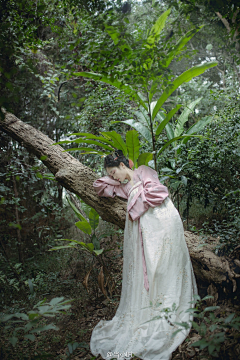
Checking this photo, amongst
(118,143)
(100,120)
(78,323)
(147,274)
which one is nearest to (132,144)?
(118,143)

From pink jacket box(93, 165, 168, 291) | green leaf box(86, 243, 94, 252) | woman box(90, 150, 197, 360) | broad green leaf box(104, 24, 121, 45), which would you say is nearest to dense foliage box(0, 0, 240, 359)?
broad green leaf box(104, 24, 121, 45)

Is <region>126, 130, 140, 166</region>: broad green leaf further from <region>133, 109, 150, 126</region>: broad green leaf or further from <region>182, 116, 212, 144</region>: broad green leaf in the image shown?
<region>182, 116, 212, 144</region>: broad green leaf

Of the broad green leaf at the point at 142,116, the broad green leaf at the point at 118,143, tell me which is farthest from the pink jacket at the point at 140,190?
the broad green leaf at the point at 142,116

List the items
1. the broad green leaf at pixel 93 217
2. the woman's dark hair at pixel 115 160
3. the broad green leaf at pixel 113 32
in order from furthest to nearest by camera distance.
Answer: the broad green leaf at pixel 93 217
the woman's dark hair at pixel 115 160
the broad green leaf at pixel 113 32

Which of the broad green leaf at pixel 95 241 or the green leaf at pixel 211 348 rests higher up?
the broad green leaf at pixel 95 241

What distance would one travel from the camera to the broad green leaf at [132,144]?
2.17m

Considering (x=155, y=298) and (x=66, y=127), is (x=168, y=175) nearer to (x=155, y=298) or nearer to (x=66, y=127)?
(x=155, y=298)

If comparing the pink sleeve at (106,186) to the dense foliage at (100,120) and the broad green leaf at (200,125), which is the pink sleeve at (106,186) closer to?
the dense foliage at (100,120)

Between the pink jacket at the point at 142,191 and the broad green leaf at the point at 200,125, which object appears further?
the broad green leaf at the point at 200,125

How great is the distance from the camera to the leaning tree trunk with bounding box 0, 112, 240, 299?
1.96 m

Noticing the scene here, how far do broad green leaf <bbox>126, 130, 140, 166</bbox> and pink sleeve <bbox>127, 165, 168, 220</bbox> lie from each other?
1.03 feet

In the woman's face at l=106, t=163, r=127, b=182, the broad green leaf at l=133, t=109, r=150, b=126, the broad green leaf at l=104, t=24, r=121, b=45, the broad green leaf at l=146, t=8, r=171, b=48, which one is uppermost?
the broad green leaf at l=146, t=8, r=171, b=48

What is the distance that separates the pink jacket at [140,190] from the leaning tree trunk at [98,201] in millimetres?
123

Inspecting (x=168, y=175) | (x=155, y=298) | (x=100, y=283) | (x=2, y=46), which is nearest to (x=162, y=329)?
(x=155, y=298)
